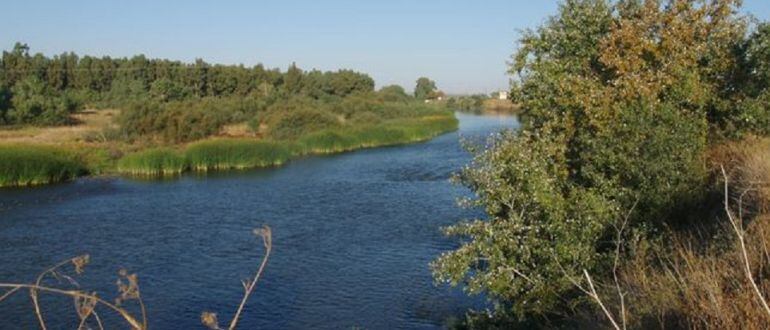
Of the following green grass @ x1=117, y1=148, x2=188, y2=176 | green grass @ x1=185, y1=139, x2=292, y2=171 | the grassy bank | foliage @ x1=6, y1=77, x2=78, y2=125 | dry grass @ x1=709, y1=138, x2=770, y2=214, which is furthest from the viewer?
foliage @ x1=6, y1=77, x2=78, y2=125

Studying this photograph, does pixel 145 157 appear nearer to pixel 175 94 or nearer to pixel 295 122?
pixel 295 122

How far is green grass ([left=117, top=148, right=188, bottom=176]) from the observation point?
125ft

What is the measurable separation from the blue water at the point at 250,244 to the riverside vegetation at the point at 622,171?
3805 mm

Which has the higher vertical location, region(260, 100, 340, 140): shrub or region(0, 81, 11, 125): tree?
region(0, 81, 11, 125): tree

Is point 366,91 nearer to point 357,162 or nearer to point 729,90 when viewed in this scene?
point 357,162

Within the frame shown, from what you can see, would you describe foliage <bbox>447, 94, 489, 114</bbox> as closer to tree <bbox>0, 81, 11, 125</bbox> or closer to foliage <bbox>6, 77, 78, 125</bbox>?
foliage <bbox>6, 77, 78, 125</bbox>

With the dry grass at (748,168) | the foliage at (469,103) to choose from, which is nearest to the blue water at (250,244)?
the dry grass at (748,168)

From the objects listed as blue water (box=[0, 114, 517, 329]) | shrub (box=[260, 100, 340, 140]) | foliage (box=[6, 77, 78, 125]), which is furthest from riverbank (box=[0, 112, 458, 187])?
foliage (box=[6, 77, 78, 125])

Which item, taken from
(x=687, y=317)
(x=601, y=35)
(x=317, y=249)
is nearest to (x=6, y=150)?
(x=317, y=249)

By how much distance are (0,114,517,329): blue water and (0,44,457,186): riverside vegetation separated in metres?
2.96

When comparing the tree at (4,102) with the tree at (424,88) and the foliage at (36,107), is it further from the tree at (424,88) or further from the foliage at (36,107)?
the tree at (424,88)

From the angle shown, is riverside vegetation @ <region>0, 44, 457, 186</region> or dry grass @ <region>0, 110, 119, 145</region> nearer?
riverside vegetation @ <region>0, 44, 457, 186</region>

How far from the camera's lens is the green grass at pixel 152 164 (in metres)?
38.0

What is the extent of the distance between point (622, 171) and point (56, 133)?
48106mm
